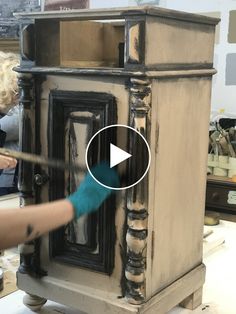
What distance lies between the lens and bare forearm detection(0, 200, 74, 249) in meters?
0.67

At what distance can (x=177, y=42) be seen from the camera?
35.8 inches

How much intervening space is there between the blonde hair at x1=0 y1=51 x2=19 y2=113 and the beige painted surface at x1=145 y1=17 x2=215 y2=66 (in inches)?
34.8

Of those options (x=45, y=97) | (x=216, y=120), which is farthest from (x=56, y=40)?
(x=216, y=120)

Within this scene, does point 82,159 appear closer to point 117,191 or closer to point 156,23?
point 117,191

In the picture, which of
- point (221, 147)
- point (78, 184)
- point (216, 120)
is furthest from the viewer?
point (216, 120)

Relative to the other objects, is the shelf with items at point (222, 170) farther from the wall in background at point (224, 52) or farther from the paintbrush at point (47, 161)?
the paintbrush at point (47, 161)

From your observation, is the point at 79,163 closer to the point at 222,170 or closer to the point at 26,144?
the point at 26,144

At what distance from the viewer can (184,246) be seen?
1.03 metres

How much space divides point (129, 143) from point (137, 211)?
12cm

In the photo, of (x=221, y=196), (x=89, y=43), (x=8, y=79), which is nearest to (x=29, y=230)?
(x=89, y=43)

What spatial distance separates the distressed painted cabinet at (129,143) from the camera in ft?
2.80

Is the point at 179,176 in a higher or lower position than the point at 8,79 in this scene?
lower

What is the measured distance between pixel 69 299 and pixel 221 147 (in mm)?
1120
